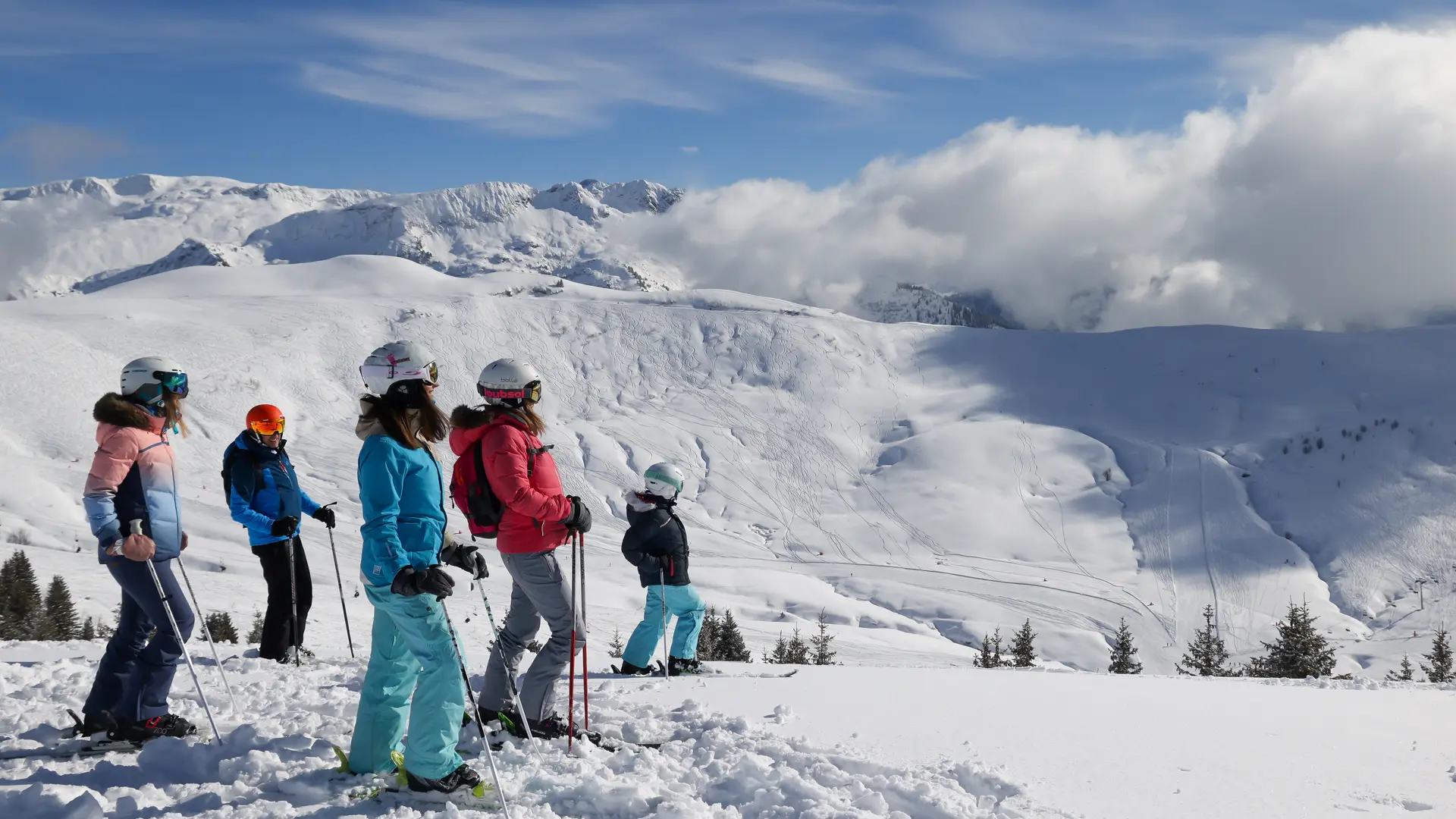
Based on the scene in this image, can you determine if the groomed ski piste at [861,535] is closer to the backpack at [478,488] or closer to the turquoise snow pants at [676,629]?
the turquoise snow pants at [676,629]

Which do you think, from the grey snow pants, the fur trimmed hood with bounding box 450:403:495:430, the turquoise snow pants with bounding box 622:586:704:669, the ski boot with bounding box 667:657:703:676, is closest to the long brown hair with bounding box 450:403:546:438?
the fur trimmed hood with bounding box 450:403:495:430

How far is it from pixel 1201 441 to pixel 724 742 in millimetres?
165407

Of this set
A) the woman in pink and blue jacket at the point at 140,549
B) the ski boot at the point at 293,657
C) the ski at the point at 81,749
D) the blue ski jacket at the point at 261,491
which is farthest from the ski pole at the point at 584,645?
the ski boot at the point at 293,657

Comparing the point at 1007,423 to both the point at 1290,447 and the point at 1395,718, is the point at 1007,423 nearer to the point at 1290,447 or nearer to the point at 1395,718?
the point at 1290,447

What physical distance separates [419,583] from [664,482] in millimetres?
4798

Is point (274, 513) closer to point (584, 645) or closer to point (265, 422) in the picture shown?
point (265, 422)

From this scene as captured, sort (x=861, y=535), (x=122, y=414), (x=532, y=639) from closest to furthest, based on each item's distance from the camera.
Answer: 1. (x=122, y=414)
2. (x=532, y=639)
3. (x=861, y=535)

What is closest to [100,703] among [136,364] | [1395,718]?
[136,364]

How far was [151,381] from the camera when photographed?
6.68 metres

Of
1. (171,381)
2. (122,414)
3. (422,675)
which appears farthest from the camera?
(171,381)

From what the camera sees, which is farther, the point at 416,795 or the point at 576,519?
the point at 576,519

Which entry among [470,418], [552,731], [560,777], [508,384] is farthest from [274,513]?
[560,777]

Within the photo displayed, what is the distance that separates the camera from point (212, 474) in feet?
354

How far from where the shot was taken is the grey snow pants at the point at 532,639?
6.53 m
